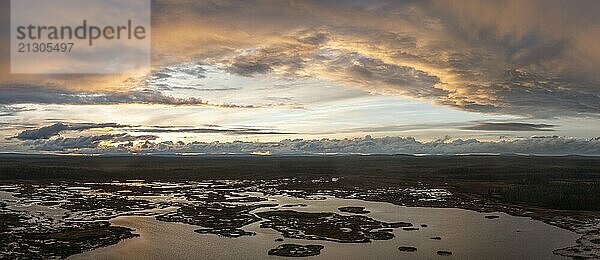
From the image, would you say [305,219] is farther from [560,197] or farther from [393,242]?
[560,197]

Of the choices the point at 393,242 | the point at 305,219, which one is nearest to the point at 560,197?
the point at 393,242

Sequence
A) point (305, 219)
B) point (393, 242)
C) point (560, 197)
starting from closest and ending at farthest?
point (393, 242)
point (305, 219)
point (560, 197)

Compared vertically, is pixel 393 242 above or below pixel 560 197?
below

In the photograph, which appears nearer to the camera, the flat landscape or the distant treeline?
the flat landscape

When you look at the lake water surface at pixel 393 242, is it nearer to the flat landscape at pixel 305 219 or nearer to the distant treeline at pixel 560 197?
the flat landscape at pixel 305 219

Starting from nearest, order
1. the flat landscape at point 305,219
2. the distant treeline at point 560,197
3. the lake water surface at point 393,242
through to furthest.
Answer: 1. the lake water surface at point 393,242
2. the flat landscape at point 305,219
3. the distant treeline at point 560,197

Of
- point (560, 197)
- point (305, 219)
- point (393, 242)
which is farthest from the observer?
point (560, 197)

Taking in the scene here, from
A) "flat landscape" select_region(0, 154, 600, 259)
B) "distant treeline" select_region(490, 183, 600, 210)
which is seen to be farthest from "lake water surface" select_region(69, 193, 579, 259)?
"distant treeline" select_region(490, 183, 600, 210)

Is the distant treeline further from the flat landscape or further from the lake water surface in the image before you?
the lake water surface

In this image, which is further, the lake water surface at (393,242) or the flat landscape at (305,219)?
the flat landscape at (305,219)

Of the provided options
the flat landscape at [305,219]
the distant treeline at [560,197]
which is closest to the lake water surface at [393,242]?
the flat landscape at [305,219]

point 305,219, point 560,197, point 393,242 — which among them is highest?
point 560,197

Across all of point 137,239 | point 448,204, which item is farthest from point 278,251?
point 448,204

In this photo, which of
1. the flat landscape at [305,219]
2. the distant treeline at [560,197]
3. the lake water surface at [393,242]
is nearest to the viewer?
the lake water surface at [393,242]
